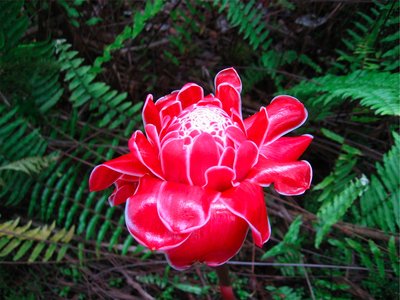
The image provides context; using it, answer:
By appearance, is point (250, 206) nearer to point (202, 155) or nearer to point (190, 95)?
point (202, 155)

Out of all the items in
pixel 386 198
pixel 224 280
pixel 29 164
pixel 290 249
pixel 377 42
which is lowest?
pixel 290 249

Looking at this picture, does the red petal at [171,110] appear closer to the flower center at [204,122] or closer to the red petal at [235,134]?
the flower center at [204,122]

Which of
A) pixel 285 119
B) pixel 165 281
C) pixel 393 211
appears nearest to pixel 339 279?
pixel 393 211

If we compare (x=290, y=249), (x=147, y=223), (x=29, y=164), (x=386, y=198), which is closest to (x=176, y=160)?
(x=147, y=223)

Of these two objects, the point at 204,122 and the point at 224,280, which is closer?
the point at 204,122

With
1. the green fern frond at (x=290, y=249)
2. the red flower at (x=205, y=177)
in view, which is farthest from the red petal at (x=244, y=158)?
the green fern frond at (x=290, y=249)
